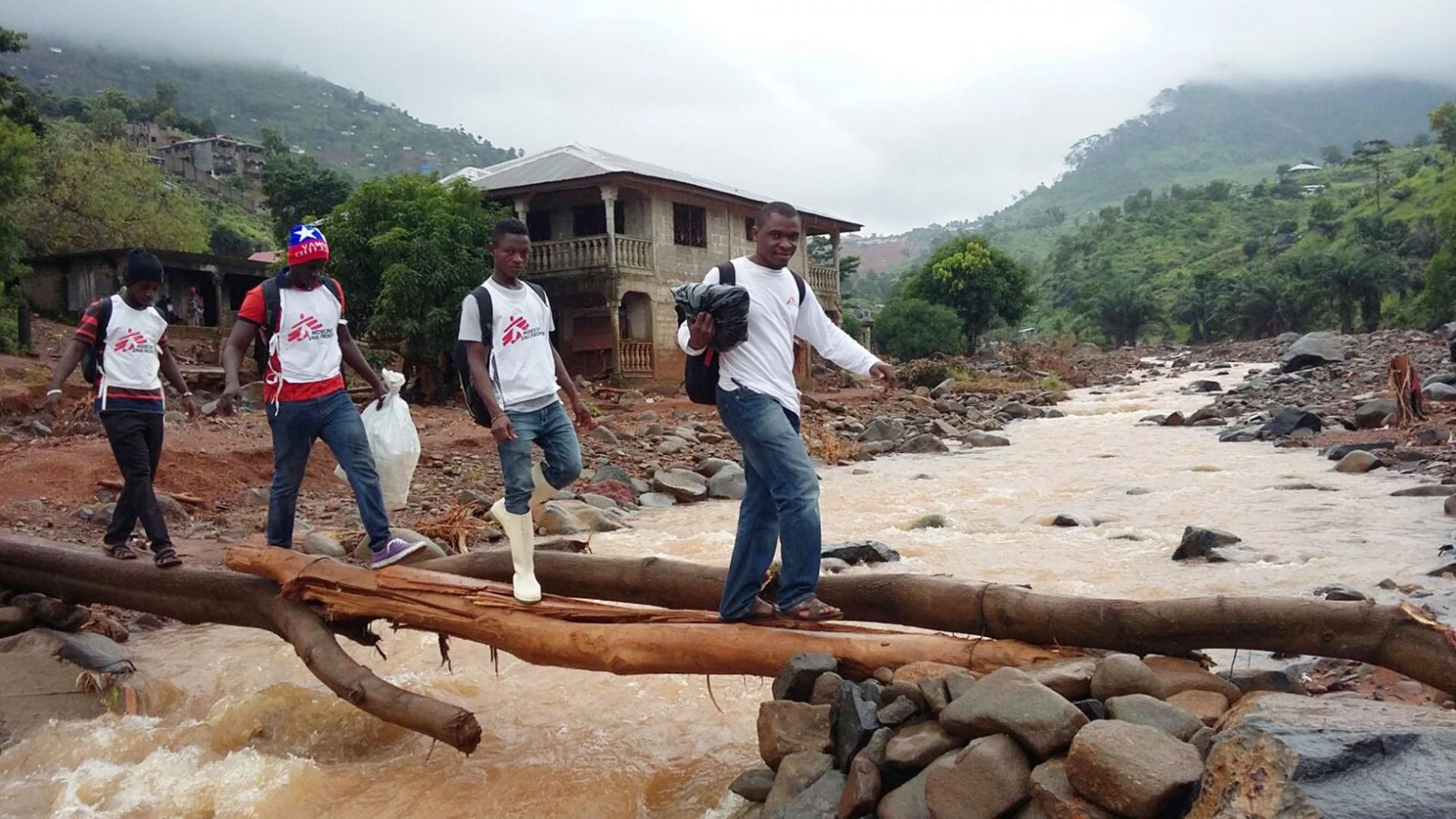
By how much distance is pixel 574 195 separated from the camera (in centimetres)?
2512

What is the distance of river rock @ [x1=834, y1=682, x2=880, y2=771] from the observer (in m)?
3.45

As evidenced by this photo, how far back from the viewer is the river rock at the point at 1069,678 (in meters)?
3.39

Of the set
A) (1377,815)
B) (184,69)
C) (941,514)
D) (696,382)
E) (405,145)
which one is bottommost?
(941,514)

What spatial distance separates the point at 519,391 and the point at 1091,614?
104 inches

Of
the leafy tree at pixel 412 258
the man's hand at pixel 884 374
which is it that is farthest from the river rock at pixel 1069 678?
the leafy tree at pixel 412 258

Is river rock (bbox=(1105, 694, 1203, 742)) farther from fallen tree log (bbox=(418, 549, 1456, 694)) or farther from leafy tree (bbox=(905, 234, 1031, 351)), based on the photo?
leafy tree (bbox=(905, 234, 1031, 351))

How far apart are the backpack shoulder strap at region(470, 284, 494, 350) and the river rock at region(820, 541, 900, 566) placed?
12.8 ft

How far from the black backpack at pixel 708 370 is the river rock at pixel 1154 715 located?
5.96ft

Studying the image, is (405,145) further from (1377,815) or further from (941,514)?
(1377,815)

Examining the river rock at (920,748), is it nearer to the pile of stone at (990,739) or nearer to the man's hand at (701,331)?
the pile of stone at (990,739)

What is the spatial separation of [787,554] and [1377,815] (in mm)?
2102

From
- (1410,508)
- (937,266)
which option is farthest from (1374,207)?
(1410,508)

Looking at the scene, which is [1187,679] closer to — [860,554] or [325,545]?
[860,554]

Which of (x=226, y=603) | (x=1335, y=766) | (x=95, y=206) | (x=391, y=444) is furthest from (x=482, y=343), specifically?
(x=95, y=206)
